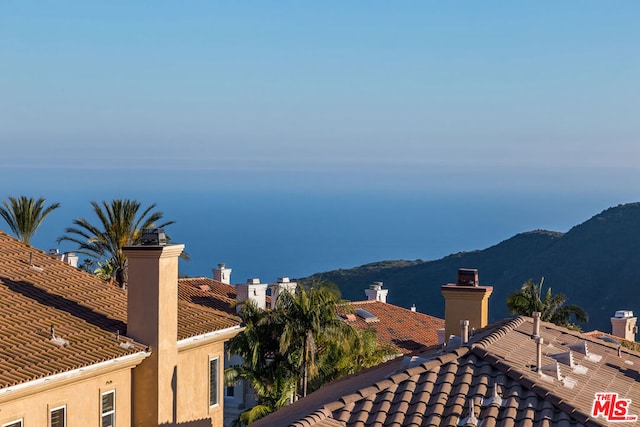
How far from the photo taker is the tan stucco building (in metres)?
18.6

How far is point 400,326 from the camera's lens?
56.3 m

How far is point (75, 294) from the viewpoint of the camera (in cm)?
2281

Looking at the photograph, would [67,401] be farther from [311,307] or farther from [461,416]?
[311,307]

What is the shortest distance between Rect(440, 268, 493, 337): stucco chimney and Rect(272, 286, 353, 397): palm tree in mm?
16682

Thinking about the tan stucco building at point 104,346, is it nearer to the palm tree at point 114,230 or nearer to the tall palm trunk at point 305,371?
the tall palm trunk at point 305,371

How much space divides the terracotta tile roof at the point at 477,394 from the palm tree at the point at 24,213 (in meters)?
32.2

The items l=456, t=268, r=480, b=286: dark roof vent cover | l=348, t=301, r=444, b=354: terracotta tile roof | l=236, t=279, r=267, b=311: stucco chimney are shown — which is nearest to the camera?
l=456, t=268, r=480, b=286: dark roof vent cover

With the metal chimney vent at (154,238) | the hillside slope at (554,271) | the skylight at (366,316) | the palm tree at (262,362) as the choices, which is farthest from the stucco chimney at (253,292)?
the hillside slope at (554,271)

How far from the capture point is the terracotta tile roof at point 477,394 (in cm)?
1380

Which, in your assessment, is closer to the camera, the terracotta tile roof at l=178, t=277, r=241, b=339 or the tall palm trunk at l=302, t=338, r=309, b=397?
the terracotta tile roof at l=178, t=277, r=241, b=339

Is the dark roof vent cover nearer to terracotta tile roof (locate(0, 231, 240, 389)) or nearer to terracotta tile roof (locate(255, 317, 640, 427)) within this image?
terracotta tile roof (locate(255, 317, 640, 427))

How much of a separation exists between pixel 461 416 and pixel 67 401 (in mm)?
8430

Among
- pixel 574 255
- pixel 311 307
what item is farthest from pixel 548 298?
pixel 574 255

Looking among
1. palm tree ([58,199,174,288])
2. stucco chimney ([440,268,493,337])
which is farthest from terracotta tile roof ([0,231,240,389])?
palm tree ([58,199,174,288])
